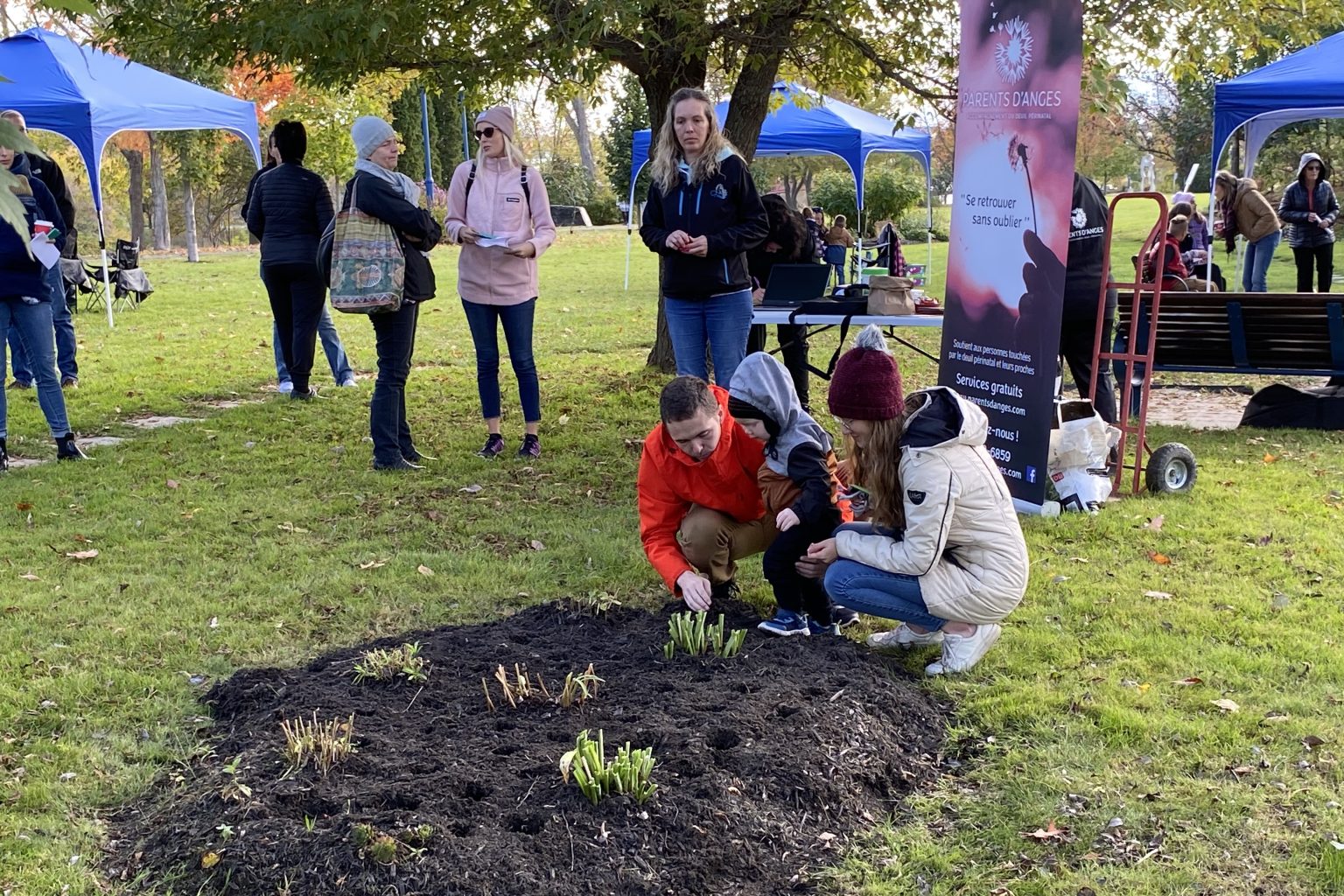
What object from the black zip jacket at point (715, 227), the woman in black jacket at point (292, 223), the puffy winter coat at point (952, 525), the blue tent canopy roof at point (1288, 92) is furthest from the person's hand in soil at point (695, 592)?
the blue tent canopy roof at point (1288, 92)

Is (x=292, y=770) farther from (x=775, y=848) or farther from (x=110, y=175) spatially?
(x=110, y=175)

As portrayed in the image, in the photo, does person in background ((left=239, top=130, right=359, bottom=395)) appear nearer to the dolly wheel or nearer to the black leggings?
the dolly wheel

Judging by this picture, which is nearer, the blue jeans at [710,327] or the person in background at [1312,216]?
the blue jeans at [710,327]

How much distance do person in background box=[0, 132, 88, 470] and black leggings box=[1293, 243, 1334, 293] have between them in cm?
1280

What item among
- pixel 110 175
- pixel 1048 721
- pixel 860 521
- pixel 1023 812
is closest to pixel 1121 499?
pixel 860 521

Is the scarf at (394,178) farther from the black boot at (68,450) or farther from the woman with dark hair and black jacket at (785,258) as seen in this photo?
the black boot at (68,450)

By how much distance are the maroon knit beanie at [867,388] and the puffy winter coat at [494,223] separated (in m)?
3.43

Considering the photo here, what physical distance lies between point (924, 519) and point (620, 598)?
1539mm

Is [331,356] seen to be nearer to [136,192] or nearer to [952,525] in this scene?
[952,525]

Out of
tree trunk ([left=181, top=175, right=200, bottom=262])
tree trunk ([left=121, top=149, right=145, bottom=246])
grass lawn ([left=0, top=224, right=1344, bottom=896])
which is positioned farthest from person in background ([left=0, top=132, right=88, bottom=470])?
tree trunk ([left=121, top=149, right=145, bottom=246])

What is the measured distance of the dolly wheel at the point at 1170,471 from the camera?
630 cm

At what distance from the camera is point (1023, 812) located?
3.11 meters

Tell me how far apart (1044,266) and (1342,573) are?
1.88 meters

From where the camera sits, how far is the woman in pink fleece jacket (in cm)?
680
